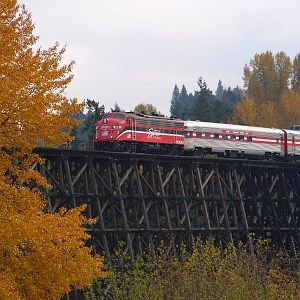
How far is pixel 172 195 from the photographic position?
33.9m

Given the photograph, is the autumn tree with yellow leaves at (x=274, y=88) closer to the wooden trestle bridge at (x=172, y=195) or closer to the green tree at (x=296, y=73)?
the green tree at (x=296, y=73)

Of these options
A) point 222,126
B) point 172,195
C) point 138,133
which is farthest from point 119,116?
point 222,126

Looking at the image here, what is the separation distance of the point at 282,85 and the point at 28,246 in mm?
84700

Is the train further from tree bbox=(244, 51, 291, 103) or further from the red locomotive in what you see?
tree bbox=(244, 51, 291, 103)

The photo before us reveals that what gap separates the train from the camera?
124 ft

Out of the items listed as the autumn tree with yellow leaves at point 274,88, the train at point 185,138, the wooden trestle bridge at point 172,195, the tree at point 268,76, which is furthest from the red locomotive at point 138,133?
the tree at point 268,76

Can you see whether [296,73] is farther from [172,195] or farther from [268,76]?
[172,195]

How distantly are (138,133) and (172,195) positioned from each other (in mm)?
5132

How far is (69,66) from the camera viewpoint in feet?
64.6

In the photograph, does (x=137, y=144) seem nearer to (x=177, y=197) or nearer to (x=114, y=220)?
(x=177, y=197)

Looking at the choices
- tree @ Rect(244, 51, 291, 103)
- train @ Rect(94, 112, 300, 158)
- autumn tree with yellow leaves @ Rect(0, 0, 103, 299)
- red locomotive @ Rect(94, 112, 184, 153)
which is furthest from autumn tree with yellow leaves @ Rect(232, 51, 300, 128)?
autumn tree with yellow leaves @ Rect(0, 0, 103, 299)

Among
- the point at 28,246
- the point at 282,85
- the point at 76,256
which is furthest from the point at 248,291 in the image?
the point at 282,85

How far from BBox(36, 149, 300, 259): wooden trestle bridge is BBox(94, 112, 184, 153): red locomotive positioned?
149 cm

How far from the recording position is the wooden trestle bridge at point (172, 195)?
30.4 m
